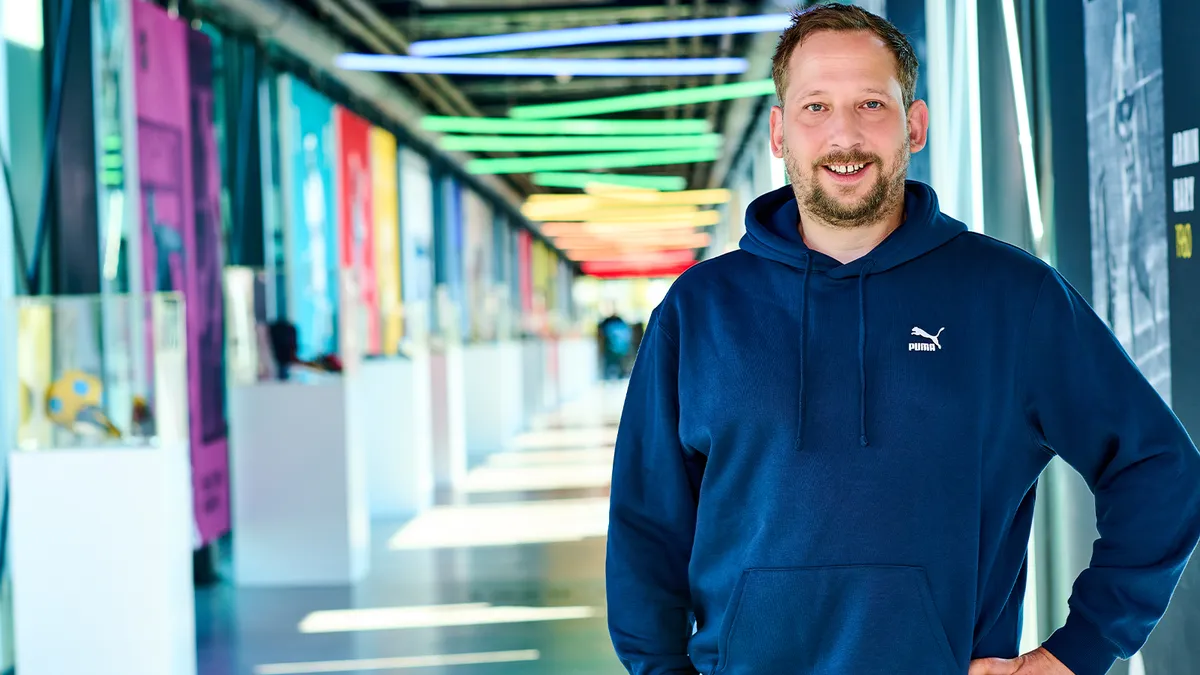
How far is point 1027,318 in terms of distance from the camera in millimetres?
1653

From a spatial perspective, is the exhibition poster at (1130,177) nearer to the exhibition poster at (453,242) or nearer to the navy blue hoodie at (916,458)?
the navy blue hoodie at (916,458)

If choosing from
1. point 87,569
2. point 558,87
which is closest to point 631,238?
point 558,87

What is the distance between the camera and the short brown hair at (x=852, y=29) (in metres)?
1.75

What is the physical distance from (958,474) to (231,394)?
6460 mm

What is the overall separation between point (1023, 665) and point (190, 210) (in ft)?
23.2

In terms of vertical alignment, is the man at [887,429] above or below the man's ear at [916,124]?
below

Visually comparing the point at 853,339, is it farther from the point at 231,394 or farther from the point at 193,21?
the point at 193,21

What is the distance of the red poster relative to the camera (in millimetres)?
12039

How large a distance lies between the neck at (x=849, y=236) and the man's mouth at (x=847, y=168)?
0.22ft

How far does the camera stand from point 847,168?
1.71 metres

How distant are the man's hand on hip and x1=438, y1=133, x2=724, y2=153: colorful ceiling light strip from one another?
11032 mm

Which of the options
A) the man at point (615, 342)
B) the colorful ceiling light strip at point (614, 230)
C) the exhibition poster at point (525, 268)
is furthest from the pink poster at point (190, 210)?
the man at point (615, 342)

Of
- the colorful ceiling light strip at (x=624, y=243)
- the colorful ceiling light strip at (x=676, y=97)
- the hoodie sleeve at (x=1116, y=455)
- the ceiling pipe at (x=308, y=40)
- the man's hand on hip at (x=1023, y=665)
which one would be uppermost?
the ceiling pipe at (x=308, y=40)

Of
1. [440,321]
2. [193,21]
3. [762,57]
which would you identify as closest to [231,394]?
[193,21]
